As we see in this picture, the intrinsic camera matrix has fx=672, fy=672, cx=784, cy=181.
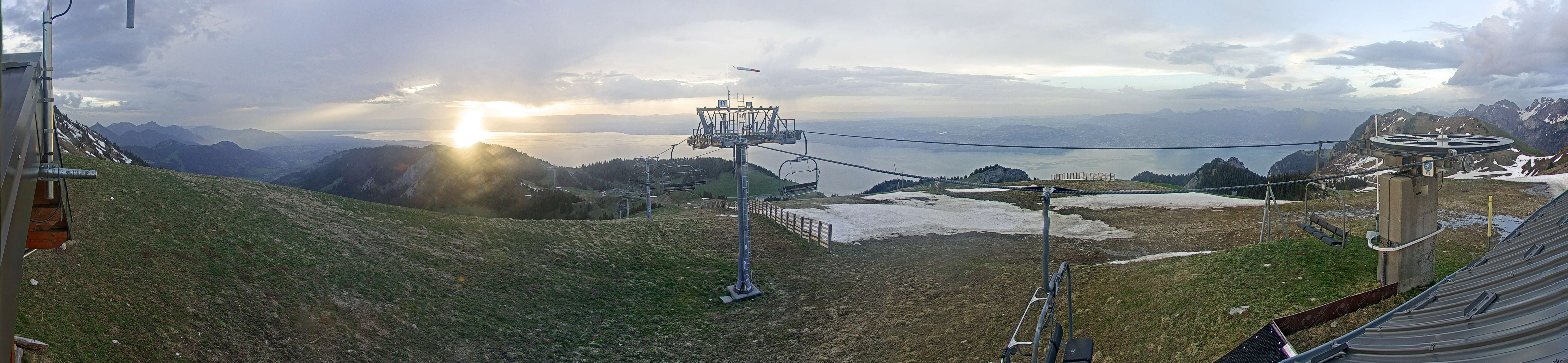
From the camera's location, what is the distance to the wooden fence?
84.8ft

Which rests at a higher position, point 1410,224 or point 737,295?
point 1410,224

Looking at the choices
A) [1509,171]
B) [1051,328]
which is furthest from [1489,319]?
[1509,171]

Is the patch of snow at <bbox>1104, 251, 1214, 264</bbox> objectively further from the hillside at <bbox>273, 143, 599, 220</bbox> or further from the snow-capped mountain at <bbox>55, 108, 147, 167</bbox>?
the hillside at <bbox>273, 143, 599, 220</bbox>

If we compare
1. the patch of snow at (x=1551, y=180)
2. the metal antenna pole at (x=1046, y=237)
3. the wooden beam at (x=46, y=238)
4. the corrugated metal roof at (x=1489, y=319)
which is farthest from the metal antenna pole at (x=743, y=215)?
the patch of snow at (x=1551, y=180)

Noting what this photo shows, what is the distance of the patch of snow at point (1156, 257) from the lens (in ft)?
58.7

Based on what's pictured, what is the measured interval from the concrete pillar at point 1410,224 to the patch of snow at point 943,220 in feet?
44.5

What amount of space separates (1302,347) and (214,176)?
96.9 ft

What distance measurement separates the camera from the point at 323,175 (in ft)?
528

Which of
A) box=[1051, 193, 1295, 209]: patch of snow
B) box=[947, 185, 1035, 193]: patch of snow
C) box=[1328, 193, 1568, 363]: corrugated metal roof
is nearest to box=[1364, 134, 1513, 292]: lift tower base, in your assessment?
box=[1328, 193, 1568, 363]: corrugated metal roof

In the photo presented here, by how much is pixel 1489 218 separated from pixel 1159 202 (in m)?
21.4

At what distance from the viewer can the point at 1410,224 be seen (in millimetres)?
11492

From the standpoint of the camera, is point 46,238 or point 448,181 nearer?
point 46,238

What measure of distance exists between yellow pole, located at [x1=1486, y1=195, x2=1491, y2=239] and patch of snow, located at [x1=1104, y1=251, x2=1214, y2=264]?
5063 mm

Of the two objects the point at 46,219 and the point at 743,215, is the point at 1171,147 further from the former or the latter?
the point at 46,219
